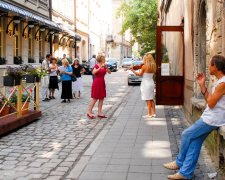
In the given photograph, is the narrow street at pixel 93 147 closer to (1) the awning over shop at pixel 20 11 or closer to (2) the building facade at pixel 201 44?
(2) the building facade at pixel 201 44

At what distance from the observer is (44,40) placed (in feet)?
93.2

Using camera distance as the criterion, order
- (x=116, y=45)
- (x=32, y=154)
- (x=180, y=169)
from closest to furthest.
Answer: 1. (x=180, y=169)
2. (x=32, y=154)
3. (x=116, y=45)

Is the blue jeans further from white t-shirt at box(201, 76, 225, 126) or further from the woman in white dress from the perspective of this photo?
the woman in white dress

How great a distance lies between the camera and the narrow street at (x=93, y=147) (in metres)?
6.11

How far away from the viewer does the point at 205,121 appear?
5.32 m

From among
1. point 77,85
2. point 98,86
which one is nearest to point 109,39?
point 77,85

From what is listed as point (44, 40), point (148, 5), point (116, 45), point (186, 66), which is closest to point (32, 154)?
point (186, 66)

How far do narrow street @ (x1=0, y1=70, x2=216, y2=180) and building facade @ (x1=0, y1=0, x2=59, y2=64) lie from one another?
850cm

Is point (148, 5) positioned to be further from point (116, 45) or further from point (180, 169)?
point (180, 169)

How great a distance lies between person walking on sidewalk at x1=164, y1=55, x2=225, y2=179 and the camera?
16.8 ft

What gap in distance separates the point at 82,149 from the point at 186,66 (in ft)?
17.1

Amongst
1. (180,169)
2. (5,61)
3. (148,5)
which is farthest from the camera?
(148,5)

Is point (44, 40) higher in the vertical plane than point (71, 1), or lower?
lower

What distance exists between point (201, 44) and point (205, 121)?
455cm
